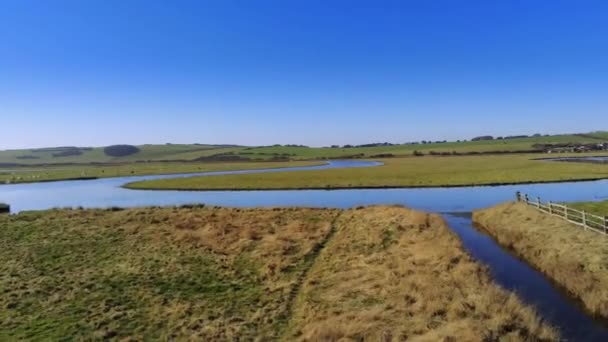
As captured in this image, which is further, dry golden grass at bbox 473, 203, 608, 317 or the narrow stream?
A: dry golden grass at bbox 473, 203, 608, 317

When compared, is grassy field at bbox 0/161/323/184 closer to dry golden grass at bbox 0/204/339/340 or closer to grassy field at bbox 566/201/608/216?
dry golden grass at bbox 0/204/339/340

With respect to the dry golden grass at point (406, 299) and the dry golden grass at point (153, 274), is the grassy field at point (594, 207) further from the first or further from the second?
the dry golden grass at point (153, 274)

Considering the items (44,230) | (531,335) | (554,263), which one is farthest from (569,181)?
(44,230)

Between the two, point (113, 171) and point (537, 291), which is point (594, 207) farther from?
point (113, 171)

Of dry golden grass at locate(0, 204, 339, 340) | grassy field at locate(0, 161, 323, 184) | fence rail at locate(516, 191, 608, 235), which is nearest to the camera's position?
dry golden grass at locate(0, 204, 339, 340)

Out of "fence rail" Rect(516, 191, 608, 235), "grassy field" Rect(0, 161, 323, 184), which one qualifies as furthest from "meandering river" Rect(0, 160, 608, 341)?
"grassy field" Rect(0, 161, 323, 184)

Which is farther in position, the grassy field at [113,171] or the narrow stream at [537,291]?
the grassy field at [113,171]

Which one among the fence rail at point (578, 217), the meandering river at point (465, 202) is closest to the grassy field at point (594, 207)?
the fence rail at point (578, 217)
